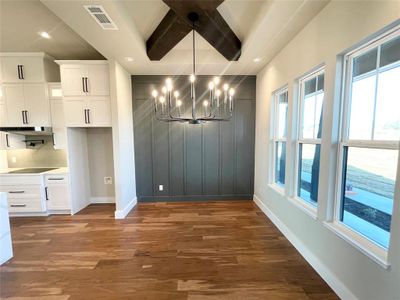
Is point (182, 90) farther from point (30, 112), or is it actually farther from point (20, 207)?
point (20, 207)

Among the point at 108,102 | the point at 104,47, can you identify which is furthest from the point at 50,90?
the point at 104,47

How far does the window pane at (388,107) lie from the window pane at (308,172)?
74cm

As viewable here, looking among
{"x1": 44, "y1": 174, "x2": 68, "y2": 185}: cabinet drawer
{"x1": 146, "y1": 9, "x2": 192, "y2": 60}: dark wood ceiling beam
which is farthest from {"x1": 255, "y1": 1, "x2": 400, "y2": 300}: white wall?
{"x1": 44, "y1": 174, "x2": 68, "y2": 185}: cabinet drawer

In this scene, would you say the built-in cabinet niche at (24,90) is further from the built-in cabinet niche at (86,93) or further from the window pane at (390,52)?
the window pane at (390,52)

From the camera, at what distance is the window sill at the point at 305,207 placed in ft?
7.30

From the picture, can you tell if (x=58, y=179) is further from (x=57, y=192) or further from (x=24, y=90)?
(x=24, y=90)

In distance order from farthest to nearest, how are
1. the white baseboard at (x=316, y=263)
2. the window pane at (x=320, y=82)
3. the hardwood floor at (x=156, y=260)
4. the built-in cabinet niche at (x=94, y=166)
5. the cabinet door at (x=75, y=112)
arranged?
the built-in cabinet niche at (x=94, y=166)
the cabinet door at (x=75, y=112)
the window pane at (x=320, y=82)
the hardwood floor at (x=156, y=260)
the white baseboard at (x=316, y=263)

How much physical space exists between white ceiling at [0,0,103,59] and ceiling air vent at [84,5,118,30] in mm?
835

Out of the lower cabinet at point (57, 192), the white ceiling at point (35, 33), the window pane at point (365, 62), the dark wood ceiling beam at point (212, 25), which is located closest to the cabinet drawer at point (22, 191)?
the lower cabinet at point (57, 192)

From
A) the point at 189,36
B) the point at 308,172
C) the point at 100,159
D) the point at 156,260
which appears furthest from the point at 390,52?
the point at 100,159

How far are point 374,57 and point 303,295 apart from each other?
7.33ft

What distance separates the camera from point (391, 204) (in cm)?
144

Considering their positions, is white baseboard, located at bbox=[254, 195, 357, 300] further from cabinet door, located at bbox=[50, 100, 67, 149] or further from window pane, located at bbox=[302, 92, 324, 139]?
cabinet door, located at bbox=[50, 100, 67, 149]

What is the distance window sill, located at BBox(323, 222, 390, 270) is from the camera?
1.42 m
